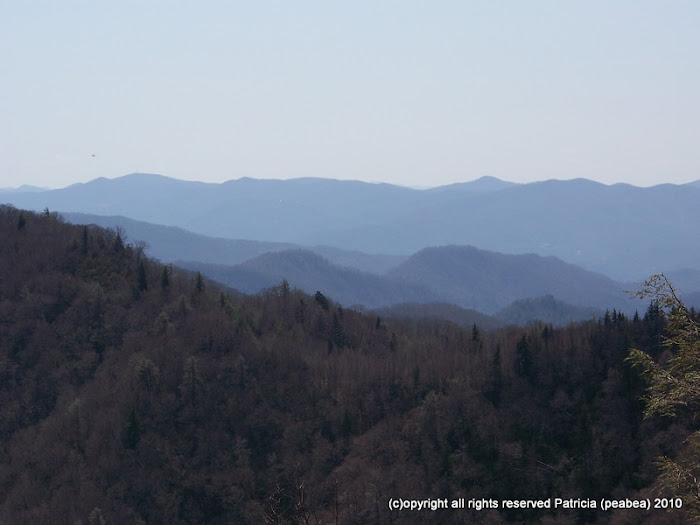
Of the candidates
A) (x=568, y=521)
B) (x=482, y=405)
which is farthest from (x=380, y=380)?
(x=568, y=521)

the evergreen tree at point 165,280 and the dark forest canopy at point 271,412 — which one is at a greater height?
the evergreen tree at point 165,280

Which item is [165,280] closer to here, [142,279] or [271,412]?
[142,279]

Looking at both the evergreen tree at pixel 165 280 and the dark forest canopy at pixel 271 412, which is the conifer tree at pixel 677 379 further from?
the evergreen tree at pixel 165 280

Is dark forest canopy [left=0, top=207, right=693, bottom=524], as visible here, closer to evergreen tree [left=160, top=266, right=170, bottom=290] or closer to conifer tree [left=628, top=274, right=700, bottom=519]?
evergreen tree [left=160, top=266, right=170, bottom=290]

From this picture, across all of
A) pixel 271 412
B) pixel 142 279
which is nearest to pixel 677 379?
pixel 271 412

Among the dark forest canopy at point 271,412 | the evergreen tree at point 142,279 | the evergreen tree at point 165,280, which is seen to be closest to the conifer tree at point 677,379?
the dark forest canopy at point 271,412

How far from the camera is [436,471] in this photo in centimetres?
9306

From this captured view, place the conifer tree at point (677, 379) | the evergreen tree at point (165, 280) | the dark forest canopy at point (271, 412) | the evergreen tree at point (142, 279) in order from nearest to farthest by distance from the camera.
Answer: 1. the conifer tree at point (677, 379)
2. the dark forest canopy at point (271, 412)
3. the evergreen tree at point (142, 279)
4. the evergreen tree at point (165, 280)

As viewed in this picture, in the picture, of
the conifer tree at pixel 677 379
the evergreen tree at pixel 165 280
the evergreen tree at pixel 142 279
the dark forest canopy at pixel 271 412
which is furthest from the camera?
the evergreen tree at pixel 165 280

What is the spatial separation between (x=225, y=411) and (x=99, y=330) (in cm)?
2829

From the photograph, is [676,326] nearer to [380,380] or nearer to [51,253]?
[380,380]

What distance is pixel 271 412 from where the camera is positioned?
4218 inches

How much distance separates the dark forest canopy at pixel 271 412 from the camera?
290ft

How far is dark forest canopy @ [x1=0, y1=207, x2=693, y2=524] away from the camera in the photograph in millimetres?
88312
